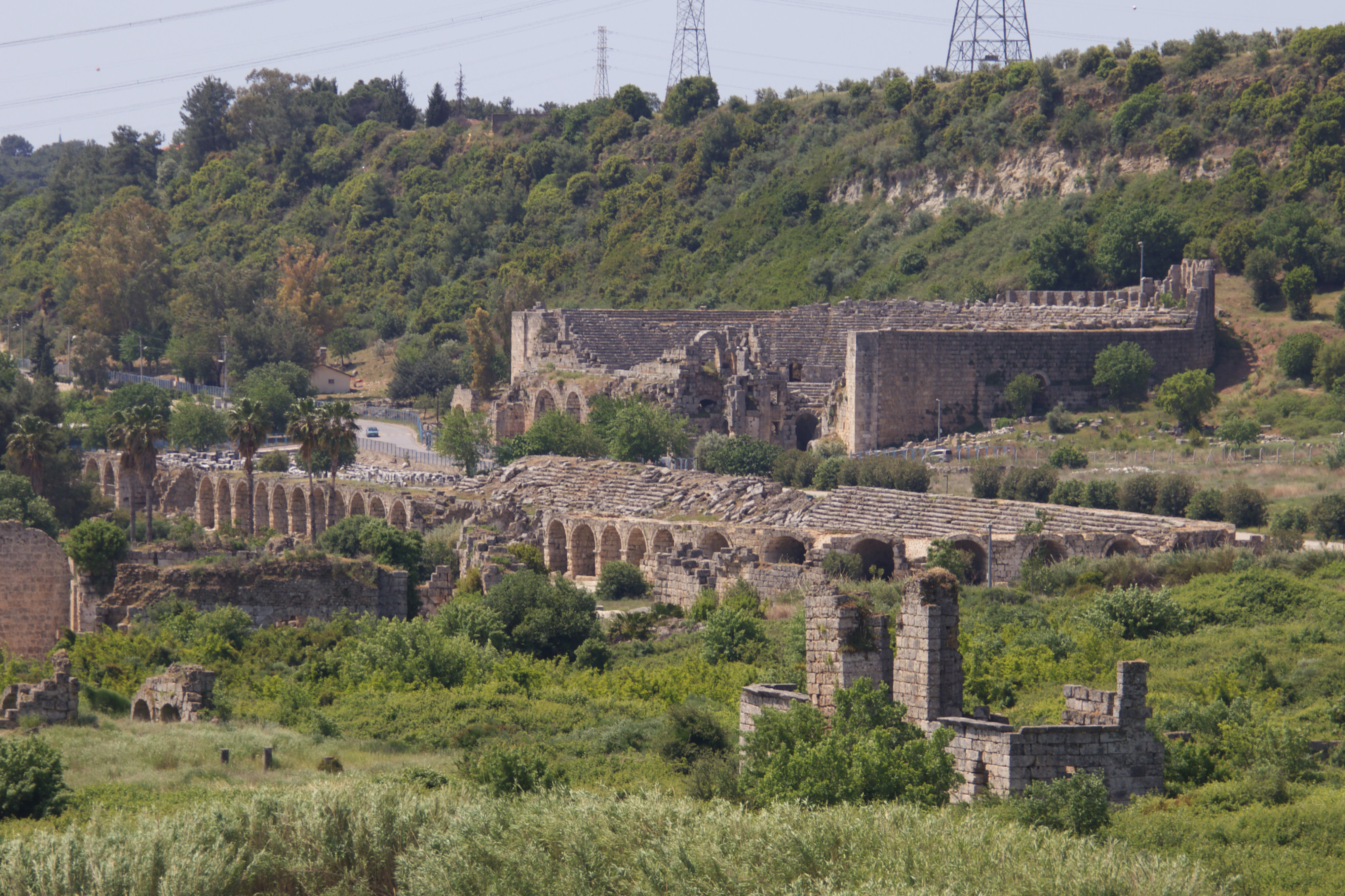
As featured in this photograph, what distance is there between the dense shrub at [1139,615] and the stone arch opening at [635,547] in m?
20.2

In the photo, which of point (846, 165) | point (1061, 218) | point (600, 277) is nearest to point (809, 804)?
point (1061, 218)

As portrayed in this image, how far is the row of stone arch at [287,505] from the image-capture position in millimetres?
59000

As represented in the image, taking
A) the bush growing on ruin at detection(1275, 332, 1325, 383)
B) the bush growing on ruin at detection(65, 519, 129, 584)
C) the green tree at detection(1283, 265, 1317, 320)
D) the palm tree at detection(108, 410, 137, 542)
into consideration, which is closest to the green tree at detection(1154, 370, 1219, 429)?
the bush growing on ruin at detection(1275, 332, 1325, 383)

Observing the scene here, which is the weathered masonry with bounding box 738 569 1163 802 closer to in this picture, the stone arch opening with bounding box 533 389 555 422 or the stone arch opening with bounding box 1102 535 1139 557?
the stone arch opening with bounding box 1102 535 1139 557

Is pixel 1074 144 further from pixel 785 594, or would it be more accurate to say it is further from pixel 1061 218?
pixel 785 594

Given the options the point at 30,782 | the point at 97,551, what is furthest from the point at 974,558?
the point at 30,782

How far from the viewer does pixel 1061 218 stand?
219 ft

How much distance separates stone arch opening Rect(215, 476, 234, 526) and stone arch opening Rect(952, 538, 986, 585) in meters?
36.8

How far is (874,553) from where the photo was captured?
4350 centimetres

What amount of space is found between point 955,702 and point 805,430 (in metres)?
44.8

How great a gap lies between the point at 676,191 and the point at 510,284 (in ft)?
33.4

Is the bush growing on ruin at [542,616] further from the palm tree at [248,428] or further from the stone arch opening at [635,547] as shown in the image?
the palm tree at [248,428]

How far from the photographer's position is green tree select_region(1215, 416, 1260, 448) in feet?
160

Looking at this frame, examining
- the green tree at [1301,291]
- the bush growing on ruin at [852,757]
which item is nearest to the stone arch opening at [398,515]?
the green tree at [1301,291]
